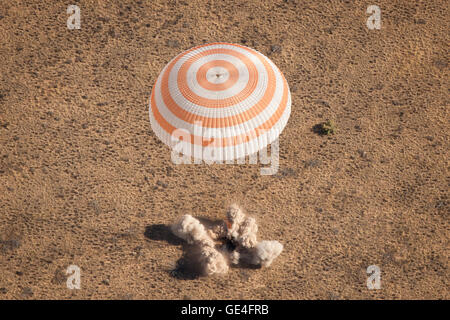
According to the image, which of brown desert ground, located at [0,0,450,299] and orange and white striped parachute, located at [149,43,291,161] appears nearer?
orange and white striped parachute, located at [149,43,291,161]

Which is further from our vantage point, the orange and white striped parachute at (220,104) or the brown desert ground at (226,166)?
the brown desert ground at (226,166)

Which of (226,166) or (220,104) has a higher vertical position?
(226,166)

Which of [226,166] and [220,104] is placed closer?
[220,104]

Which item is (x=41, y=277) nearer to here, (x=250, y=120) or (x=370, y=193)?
(x=250, y=120)
